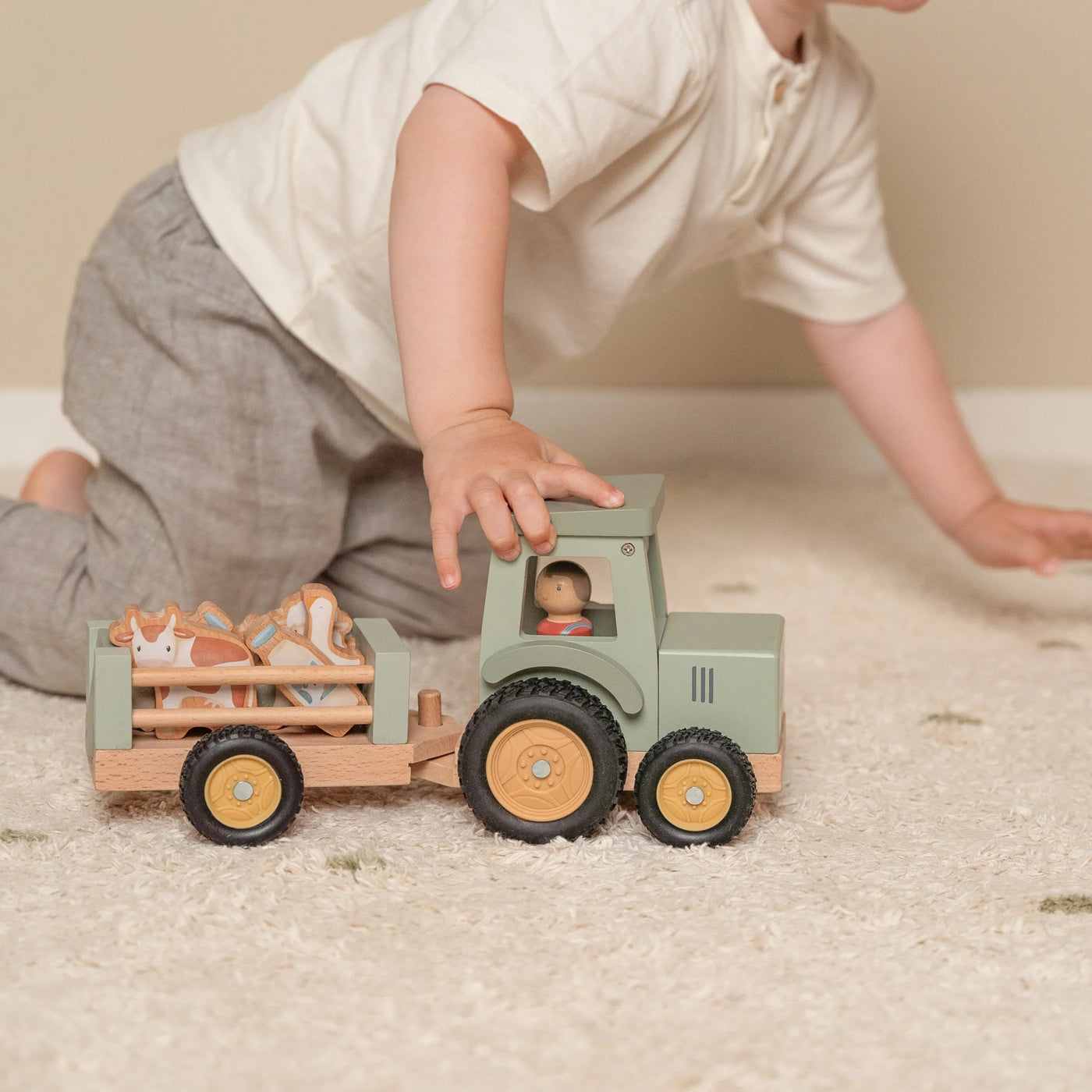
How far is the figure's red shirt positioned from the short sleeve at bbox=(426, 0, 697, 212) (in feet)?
0.89

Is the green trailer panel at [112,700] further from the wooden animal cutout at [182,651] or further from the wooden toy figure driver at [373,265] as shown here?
the wooden toy figure driver at [373,265]

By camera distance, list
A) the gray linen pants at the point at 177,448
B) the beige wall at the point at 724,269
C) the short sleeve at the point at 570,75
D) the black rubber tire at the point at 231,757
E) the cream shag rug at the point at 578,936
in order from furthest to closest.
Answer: the beige wall at the point at 724,269, the gray linen pants at the point at 177,448, the short sleeve at the point at 570,75, the black rubber tire at the point at 231,757, the cream shag rug at the point at 578,936

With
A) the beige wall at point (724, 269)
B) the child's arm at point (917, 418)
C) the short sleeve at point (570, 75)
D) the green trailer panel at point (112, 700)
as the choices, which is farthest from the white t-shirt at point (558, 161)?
the beige wall at point (724, 269)

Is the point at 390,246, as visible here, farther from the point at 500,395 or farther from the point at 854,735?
the point at 854,735

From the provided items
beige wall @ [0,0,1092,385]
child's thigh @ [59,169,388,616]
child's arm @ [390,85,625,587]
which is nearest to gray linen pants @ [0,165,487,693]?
child's thigh @ [59,169,388,616]

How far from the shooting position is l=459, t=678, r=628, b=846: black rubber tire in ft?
2.05

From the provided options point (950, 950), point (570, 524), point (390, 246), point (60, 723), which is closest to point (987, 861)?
point (950, 950)

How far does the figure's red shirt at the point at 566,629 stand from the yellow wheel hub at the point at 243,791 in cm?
15

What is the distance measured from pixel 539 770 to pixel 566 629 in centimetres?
7

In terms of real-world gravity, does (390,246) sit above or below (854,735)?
above

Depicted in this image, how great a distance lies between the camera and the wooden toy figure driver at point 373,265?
792 millimetres

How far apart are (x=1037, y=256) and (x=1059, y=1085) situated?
1421 millimetres

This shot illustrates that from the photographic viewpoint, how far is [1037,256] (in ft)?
5.52

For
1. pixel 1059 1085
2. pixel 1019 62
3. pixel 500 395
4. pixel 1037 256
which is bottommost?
pixel 1059 1085
